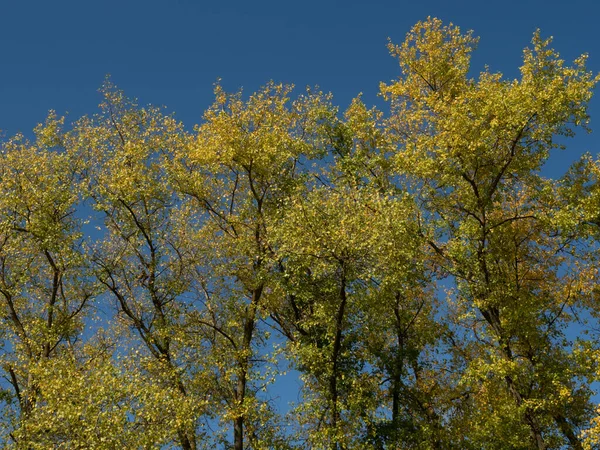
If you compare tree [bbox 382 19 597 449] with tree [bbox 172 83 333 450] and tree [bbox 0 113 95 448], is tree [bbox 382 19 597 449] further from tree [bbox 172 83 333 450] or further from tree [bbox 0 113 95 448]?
tree [bbox 0 113 95 448]

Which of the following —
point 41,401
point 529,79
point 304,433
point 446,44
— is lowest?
point 304,433

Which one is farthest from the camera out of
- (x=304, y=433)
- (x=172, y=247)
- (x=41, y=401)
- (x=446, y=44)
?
(x=446, y=44)

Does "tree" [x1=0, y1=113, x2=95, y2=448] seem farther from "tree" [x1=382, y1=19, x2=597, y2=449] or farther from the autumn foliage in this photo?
"tree" [x1=382, y1=19, x2=597, y2=449]

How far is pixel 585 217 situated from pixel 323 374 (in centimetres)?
1507

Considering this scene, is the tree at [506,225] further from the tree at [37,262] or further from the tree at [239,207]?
the tree at [37,262]

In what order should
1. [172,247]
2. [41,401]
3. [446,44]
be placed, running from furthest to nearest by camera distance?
[446,44] → [172,247] → [41,401]

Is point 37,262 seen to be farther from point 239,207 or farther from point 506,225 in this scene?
point 506,225

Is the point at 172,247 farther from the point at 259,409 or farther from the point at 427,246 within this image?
the point at 427,246

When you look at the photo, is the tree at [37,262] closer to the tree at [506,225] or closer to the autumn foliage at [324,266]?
the autumn foliage at [324,266]

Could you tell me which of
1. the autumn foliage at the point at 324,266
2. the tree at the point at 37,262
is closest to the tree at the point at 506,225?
the autumn foliage at the point at 324,266

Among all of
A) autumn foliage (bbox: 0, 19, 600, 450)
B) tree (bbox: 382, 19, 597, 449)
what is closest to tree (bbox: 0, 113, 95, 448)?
autumn foliage (bbox: 0, 19, 600, 450)

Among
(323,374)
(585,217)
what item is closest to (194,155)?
(323,374)

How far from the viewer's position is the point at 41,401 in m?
27.9

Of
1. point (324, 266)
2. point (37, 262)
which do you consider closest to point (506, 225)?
point (324, 266)
